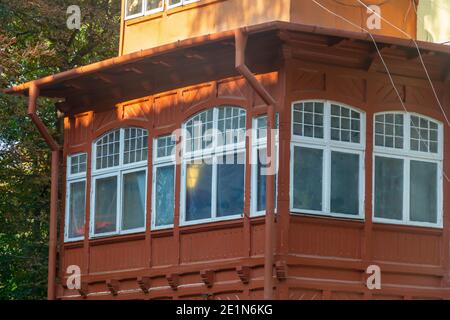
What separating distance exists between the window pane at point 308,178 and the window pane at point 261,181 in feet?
1.64

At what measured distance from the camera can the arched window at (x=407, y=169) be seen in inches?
911

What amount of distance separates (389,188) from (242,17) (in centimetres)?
387

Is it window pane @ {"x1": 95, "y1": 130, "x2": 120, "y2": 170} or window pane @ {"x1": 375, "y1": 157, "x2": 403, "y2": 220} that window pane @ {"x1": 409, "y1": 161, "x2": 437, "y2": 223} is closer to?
window pane @ {"x1": 375, "y1": 157, "x2": 403, "y2": 220}

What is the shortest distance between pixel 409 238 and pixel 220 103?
3.89 m

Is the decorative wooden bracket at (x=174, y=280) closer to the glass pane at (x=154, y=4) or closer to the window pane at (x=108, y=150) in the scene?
the window pane at (x=108, y=150)

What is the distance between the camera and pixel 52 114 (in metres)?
34.9

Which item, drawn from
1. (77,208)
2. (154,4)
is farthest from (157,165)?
(154,4)

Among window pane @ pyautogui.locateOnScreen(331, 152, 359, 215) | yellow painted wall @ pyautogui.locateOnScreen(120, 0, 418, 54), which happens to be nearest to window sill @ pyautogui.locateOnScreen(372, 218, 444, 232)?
window pane @ pyautogui.locateOnScreen(331, 152, 359, 215)

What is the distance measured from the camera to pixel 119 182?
1004 inches

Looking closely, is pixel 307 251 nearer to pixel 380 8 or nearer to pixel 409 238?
pixel 409 238

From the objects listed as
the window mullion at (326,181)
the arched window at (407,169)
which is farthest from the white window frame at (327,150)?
the arched window at (407,169)

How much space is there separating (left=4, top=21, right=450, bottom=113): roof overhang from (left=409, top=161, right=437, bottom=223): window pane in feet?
5.19

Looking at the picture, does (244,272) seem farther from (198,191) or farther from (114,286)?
(114,286)
